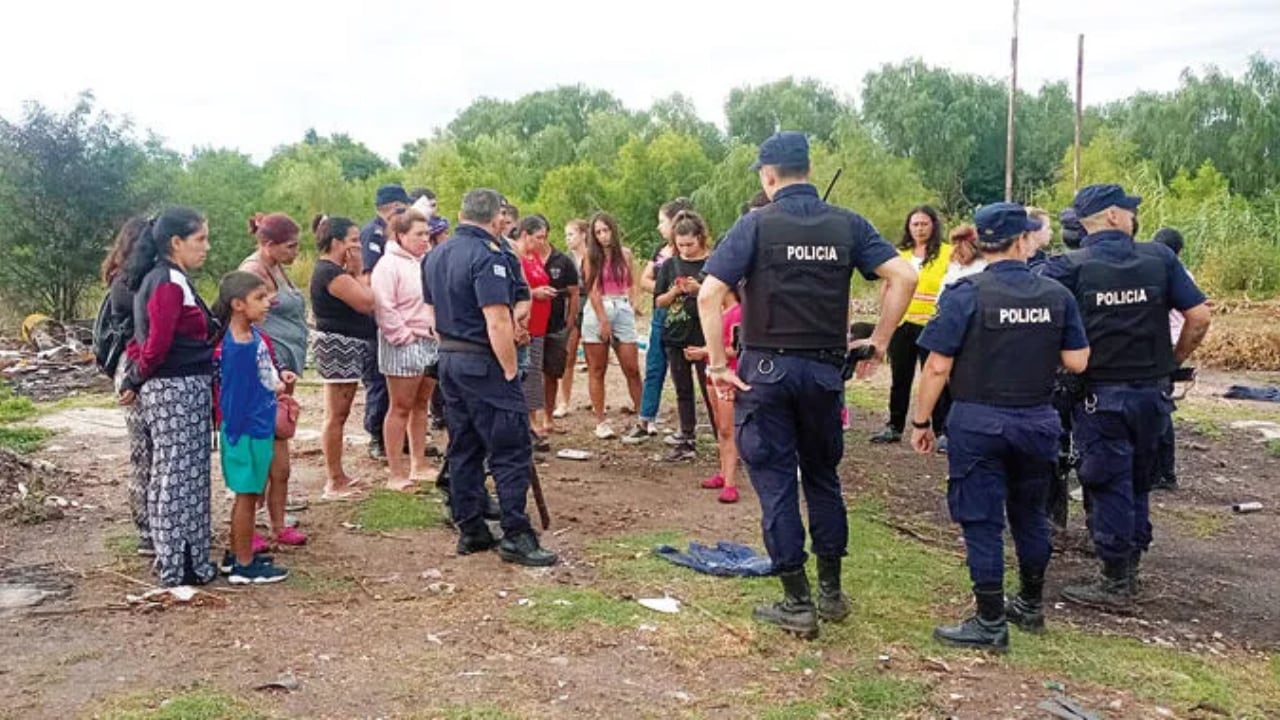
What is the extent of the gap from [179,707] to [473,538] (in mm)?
2176

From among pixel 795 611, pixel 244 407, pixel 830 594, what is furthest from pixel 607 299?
pixel 795 611

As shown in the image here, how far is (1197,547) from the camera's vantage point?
666cm

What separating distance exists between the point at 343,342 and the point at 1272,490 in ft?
22.1

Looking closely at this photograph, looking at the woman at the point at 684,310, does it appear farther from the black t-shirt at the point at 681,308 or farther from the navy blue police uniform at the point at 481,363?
the navy blue police uniform at the point at 481,363

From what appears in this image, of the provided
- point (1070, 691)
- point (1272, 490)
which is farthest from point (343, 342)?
point (1272, 490)

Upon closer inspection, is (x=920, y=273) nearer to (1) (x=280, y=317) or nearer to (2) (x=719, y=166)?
(1) (x=280, y=317)

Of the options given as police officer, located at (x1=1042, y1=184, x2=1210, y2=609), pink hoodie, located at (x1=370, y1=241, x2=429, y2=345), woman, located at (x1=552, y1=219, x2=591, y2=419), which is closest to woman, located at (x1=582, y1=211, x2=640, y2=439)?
woman, located at (x1=552, y1=219, x2=591, y2=419)

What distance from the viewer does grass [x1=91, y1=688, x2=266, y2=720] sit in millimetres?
3766

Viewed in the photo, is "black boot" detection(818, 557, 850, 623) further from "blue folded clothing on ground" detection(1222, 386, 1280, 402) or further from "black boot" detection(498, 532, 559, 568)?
"blue folded clothing on ground" detection(1222, 386, 1280, 402)

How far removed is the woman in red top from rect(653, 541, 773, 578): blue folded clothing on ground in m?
2.65

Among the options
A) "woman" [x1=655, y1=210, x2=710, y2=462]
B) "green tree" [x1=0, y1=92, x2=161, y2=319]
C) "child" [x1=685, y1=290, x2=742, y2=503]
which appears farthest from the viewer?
"green tree" [x1=0, y1=92, x2=161, y2=319]

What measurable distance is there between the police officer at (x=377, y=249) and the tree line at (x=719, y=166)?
1512 cm

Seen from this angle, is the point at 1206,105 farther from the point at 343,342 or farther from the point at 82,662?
the point at 82,662

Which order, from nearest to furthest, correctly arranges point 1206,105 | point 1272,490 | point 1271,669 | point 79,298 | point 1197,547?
point 1271,669 → point 1197,547 → point 1272,490 → point 79,298 → point 1206,105
